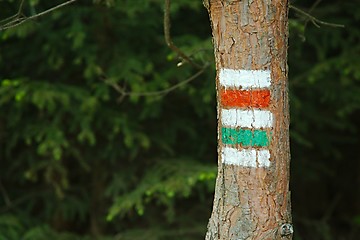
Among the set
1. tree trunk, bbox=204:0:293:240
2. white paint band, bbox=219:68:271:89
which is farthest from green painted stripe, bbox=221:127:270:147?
white paint band, bbox=219:68:271:89

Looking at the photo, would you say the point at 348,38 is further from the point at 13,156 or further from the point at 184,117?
the point at 13,156

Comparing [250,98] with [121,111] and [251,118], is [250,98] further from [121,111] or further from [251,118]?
[121,111]

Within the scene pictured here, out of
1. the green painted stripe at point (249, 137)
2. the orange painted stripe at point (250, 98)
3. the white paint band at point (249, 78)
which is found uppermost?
the white paint band at point (249, 78)

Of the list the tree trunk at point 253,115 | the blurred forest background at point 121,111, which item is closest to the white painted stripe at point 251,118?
the tree trunk at point 253,115

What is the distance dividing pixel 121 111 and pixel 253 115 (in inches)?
115

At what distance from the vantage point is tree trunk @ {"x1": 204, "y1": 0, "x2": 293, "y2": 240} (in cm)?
268

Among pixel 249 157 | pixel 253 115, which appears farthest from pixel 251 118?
pixel 249 157

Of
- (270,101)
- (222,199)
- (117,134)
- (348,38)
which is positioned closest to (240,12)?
(270,101)

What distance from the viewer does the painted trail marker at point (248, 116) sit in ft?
8.84

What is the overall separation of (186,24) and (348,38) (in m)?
1.30

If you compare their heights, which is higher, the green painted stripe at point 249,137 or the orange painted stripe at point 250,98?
the orange painted stripe at point 250,98

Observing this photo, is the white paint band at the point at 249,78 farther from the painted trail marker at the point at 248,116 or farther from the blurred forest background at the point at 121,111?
the blurred forest background at the point at 121,111

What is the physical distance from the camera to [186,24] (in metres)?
6.01

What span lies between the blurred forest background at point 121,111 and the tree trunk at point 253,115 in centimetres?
209
